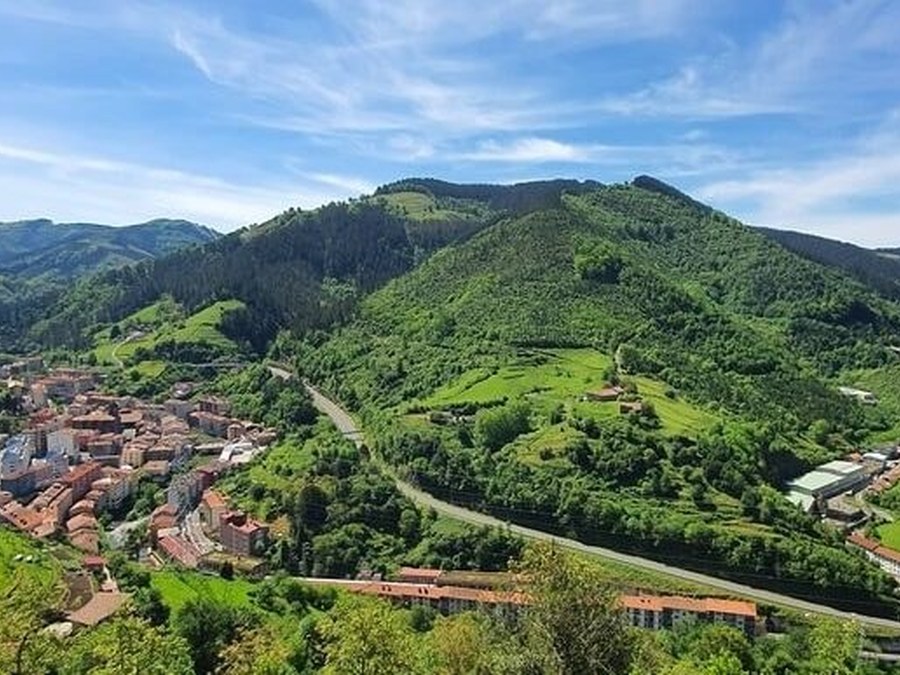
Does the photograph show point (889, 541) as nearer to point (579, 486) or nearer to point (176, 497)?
point (579, 486)

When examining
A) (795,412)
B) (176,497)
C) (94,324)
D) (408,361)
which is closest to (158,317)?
(94,324)

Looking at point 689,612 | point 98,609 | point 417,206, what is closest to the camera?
point 98,609

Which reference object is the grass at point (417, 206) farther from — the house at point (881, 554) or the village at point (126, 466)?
the house at point (881, 554)

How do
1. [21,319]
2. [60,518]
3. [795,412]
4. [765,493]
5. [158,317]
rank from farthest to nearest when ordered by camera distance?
[21,319] → [158,317] → [795,412] → [60,518] → [765,493]

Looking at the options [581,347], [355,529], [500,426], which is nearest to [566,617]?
[355,529]

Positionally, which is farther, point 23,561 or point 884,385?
point 884,385

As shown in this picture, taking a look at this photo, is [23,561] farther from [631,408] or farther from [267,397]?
[267,397]
